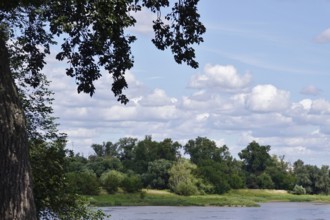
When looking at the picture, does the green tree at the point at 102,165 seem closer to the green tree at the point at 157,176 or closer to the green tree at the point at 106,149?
the green tree at the point at 157,176

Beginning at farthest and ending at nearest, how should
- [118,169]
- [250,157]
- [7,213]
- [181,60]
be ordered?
[250,157], [118,169], [181,60], [7,213]

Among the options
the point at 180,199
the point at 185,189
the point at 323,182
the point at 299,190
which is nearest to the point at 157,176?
the point at 185,189

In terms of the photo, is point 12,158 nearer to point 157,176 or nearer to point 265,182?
point 157,176

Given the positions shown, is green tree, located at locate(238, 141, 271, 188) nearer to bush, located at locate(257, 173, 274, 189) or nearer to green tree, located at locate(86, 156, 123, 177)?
bush, located at locate(257, 173, 274, 189)

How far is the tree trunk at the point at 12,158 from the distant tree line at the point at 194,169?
70.5 m

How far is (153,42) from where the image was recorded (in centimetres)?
1139

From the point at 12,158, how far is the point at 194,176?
95.1 meters

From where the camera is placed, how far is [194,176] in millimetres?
102688

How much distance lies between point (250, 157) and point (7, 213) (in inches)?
4796

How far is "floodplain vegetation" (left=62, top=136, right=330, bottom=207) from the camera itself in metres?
88.2

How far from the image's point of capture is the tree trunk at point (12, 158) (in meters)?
8.16

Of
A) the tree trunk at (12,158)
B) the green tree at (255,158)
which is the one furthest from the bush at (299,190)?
the tree trunk at (12,158)

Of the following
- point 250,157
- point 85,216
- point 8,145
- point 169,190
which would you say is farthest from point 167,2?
point 250,157

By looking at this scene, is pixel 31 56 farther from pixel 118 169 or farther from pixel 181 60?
pixel 118 169
